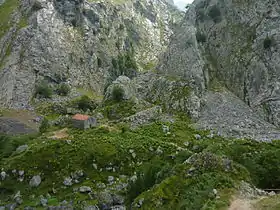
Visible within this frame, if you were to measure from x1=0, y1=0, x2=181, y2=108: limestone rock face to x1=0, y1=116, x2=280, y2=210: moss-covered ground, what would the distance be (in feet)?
165

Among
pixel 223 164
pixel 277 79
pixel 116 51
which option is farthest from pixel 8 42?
pixel 223 164

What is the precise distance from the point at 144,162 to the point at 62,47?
79382 mm

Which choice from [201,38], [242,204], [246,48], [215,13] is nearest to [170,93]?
[201,38]

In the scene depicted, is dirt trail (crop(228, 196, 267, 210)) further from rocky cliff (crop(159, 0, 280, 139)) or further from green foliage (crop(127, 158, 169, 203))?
rocky cliff (crop(159, 0, 280, 139))

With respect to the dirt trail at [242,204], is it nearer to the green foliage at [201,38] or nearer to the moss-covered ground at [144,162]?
the moss-covered ground at [144,162]

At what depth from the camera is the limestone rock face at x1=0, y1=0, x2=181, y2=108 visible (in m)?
108

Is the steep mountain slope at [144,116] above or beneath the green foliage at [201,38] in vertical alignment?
beneath

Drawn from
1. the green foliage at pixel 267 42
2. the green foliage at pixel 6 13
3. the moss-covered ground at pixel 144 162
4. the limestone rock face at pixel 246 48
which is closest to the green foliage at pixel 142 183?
the moss-covered ground at pixel 144 162

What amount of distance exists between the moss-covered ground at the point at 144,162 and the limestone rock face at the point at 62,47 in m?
50.2

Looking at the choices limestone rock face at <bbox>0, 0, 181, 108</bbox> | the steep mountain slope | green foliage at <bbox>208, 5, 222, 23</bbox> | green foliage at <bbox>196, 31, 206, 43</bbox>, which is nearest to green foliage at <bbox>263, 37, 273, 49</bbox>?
the steep mountain slope

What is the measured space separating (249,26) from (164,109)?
23536 millimetres

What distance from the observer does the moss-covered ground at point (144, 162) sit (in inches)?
1155

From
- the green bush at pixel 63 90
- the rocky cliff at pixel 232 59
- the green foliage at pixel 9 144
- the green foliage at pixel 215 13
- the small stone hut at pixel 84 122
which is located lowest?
the green foliage at pixel 9 144

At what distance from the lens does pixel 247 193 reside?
91.3 ft
